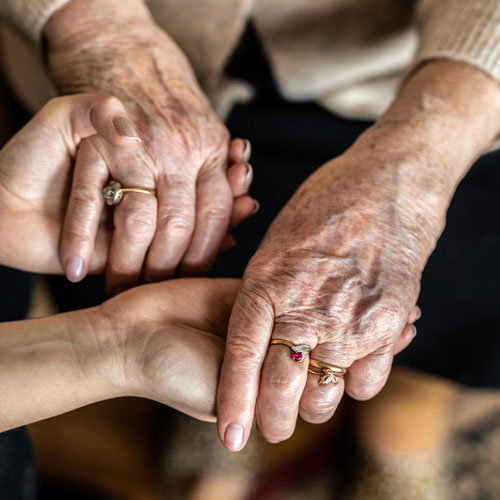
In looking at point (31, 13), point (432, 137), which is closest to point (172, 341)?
point (432, 137)

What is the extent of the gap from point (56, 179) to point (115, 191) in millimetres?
86

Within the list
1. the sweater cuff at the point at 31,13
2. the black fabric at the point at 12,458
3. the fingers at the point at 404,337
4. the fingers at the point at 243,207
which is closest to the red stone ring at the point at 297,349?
the fingers at the point at 404,337

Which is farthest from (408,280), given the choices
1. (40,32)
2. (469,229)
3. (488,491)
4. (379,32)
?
(488,491)

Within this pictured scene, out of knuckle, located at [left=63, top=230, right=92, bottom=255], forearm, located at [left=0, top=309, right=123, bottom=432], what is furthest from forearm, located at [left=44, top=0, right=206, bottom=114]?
forearm, located at [left=0, top=309, right=123, bottom=432]

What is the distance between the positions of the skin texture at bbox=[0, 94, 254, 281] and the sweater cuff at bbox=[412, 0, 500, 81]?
0.46m

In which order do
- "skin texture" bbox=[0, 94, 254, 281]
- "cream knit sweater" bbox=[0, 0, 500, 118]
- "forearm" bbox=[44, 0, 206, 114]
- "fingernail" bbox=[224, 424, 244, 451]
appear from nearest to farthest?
"fingernail" bbox=[224, 424, 244, 451]
"skin texture" bbox=[0, 94, 254, 281]
"forearm" bbox=[44, 0, 206, 114]
"cream knit sweater" bbox=[0, 0, 500, 118]

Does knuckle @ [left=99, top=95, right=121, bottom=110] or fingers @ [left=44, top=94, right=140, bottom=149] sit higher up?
knuckle @ [left=99, top=95, right=121, bottom=110]

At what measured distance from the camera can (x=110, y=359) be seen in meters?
0.63

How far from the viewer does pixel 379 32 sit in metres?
0.99

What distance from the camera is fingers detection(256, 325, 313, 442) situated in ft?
1.97

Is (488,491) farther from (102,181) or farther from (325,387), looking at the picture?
(102,181)

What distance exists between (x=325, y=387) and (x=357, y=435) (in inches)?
32.8

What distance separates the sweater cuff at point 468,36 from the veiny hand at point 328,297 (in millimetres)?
195

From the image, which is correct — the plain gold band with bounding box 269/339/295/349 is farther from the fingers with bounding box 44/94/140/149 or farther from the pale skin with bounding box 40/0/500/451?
the fingers with bounding box 44/94/140/149
